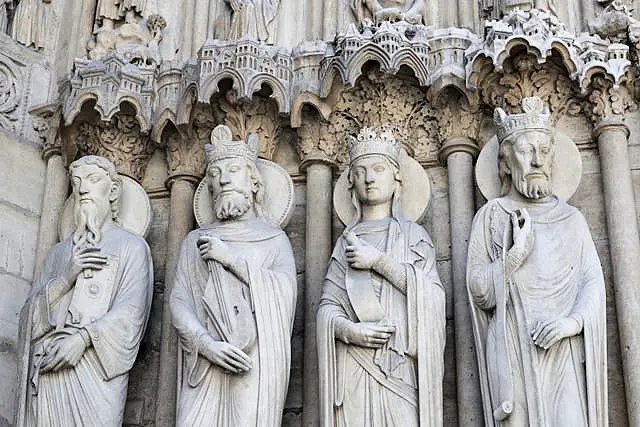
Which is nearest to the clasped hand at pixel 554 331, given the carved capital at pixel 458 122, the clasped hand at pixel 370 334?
the clasped hand at pixel 370 334

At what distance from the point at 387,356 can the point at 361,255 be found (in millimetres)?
539

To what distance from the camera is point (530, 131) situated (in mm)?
6336

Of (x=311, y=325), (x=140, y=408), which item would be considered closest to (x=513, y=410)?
(x=311, y=325)

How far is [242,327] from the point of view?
5.97 m

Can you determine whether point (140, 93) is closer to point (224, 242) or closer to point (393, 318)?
point (224, 242)

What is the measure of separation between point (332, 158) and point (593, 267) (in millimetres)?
1793

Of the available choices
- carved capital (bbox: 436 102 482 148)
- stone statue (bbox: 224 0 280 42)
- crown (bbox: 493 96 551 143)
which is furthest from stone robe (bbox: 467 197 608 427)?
stone statue (bbox: 224 0 280 42)

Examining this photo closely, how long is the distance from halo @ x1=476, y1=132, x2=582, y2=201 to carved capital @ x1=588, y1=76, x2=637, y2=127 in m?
0.25

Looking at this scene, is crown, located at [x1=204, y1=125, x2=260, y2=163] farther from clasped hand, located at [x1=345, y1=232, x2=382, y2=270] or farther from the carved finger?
the carved finger

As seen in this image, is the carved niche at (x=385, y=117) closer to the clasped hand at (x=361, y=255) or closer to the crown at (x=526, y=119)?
the crown at (x=526, y=119)

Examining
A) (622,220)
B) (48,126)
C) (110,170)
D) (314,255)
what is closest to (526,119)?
(622,220)

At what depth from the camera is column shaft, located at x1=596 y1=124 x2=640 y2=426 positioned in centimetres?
600

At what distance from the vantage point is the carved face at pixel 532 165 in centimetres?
627

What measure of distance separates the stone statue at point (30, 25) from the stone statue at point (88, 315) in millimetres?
1344
